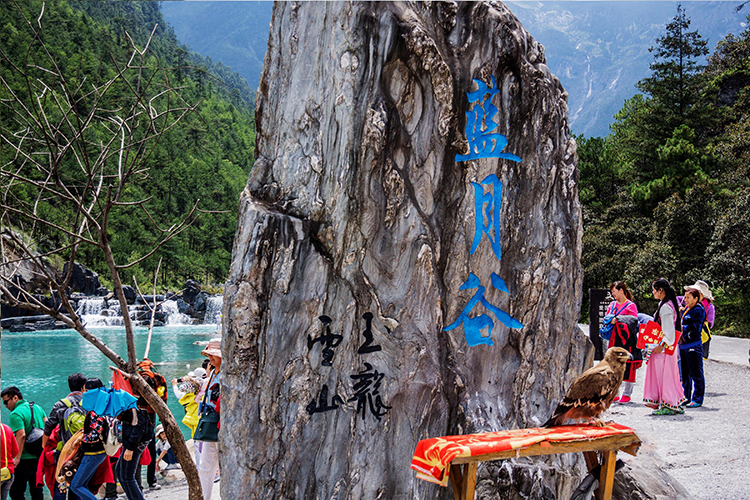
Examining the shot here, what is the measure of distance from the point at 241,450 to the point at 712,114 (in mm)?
21558

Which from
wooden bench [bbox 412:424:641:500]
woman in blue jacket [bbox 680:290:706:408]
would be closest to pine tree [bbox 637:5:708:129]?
woman in blue jacket [bbox 680:290:706:408]

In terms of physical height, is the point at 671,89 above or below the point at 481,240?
above

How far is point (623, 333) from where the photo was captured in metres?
5.77

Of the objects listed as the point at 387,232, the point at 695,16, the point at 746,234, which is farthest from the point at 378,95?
the point at 695,16

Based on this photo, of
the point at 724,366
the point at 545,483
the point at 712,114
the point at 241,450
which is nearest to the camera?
the point at 241,450

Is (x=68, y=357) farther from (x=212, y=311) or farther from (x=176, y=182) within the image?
(x=176, y=182)

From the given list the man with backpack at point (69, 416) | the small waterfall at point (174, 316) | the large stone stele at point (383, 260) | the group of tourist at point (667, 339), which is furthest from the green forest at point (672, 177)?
the group of tourist at point (667, 339)

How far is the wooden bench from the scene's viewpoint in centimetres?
246

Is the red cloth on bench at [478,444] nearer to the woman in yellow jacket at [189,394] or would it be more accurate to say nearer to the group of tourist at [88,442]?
the group of tourist at [88,442]

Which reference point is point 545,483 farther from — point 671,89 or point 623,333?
point 671,89

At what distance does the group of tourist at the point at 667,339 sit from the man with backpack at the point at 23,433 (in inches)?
223

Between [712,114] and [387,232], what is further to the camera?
[712,114]

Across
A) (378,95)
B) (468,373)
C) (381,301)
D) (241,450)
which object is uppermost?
(378,95)

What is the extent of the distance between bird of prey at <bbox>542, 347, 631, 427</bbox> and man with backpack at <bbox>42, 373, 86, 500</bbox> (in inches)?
147
